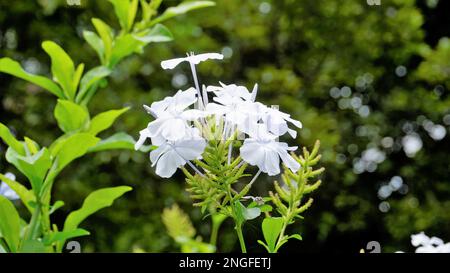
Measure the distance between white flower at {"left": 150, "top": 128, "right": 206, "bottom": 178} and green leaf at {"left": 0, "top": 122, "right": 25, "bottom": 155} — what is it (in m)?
0.51

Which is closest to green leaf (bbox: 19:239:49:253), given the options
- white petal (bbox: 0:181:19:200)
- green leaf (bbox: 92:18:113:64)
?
white petal (bbox: 0:181:19:200)

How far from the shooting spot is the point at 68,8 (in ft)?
12.0

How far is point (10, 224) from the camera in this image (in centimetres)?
103

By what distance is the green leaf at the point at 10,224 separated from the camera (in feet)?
3.35

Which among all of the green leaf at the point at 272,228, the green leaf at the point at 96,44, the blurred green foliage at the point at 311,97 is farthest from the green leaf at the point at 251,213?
the blurred green foliage at the point at 311,97

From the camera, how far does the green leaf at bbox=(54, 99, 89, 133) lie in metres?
1.16

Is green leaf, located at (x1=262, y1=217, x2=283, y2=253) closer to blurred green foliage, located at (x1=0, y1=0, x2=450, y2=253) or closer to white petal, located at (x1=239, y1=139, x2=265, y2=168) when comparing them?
white petal, located at (x1=239, y1=139, x2=265, y2=168)

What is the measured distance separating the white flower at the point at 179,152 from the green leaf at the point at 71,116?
570mm

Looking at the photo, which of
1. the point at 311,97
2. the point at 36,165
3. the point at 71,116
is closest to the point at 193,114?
the point at 36,165

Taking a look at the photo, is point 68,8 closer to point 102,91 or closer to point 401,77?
point 102,91

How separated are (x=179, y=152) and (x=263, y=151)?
0.07 m

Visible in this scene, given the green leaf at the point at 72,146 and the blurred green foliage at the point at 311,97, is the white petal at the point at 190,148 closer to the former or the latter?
the green leaf at the point at 72,146

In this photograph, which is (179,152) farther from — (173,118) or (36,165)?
(36,165)

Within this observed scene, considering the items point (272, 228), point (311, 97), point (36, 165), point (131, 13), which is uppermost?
point (311, 97)
